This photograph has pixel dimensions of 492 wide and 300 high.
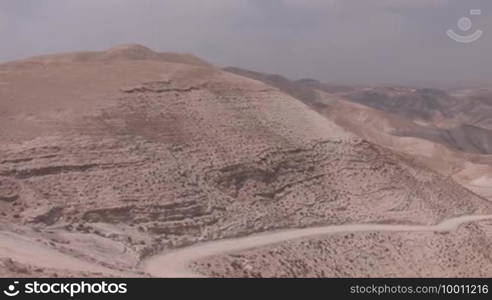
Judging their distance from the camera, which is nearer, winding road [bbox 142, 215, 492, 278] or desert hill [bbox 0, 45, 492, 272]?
winding road [bbox 142, 215, 492, 278]

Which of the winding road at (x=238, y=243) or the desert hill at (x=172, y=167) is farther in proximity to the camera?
the desert hill at (x=172, y=167)

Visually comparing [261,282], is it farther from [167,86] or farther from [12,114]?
[167,86]

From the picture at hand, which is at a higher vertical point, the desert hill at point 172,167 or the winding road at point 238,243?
the desert hill at point 172,167

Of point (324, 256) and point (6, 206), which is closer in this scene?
point (6, 206)

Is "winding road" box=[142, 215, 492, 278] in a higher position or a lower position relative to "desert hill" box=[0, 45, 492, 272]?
lower

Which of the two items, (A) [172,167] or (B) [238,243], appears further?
(A) [172,167]

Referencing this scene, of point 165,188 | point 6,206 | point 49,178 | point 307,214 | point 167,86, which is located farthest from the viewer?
point 167,86

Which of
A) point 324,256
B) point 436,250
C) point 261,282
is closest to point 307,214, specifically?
point 324,256

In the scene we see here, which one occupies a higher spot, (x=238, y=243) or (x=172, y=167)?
(x=172, y=167)
